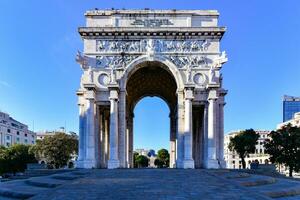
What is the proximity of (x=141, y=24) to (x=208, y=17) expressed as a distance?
7698 mm

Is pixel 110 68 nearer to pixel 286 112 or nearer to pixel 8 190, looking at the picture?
pixel 8 190

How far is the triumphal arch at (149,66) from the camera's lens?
40938mm

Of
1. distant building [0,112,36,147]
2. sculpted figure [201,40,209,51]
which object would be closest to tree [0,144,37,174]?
distant building [0,112,36,147]

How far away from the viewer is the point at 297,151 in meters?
57.0

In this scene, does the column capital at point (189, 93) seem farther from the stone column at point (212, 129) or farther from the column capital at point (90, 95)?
the column capital at point (90, 95)

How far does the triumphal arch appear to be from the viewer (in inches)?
1612

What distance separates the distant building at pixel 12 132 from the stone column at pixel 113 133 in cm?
8145

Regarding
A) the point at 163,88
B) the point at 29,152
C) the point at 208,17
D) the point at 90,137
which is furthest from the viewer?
the point at 29,152

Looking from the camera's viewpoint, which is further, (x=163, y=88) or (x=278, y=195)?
(x=163, y=88)

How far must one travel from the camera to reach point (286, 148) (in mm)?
57438

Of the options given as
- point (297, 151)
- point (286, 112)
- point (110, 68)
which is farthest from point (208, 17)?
point (286, 112)

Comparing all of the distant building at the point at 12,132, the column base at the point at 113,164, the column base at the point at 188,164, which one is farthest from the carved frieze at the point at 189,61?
the distant building at the point at 12,132

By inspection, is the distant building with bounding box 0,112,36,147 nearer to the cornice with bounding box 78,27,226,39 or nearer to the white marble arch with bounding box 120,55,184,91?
the cornice with bounding box 78,27,226,39

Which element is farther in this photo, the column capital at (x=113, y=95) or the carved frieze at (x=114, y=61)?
the carved frieze at (x=114, y=61)
